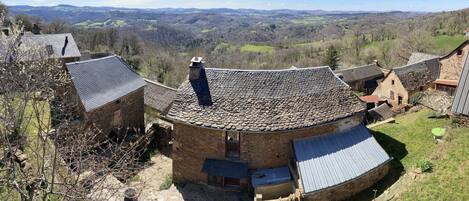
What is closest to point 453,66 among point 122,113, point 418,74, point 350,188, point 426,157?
point 418,74

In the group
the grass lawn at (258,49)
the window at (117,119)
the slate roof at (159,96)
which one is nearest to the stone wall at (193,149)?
the window at (117,119)

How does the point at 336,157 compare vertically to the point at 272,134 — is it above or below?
below

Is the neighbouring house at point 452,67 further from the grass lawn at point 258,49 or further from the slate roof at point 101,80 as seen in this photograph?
the grass lawn at point 258,49

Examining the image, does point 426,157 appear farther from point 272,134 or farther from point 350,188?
point 272,134

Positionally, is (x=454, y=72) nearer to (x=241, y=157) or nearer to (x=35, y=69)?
(x=241, y=157)

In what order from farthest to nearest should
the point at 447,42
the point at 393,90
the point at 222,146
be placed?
the point at 447,42, the point at 393,90, the point at 222,146
